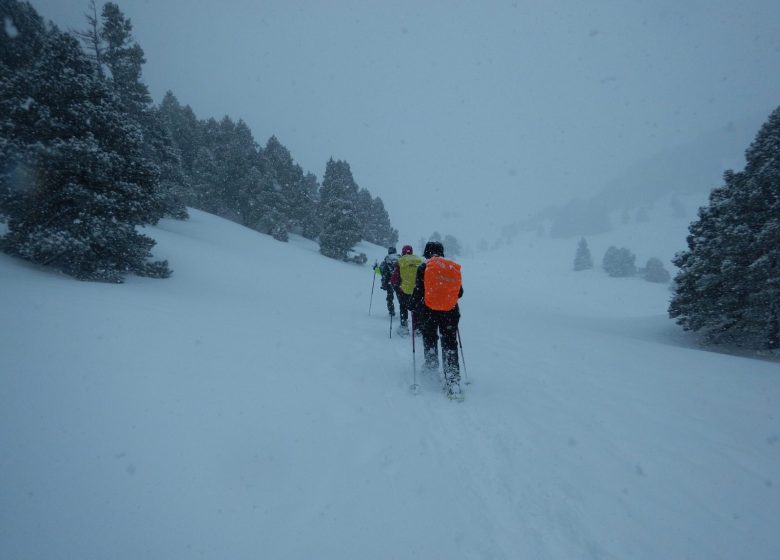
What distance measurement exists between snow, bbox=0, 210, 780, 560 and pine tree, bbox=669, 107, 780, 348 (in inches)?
257

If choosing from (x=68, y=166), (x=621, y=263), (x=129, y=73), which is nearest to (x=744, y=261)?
(x=68, y=166)

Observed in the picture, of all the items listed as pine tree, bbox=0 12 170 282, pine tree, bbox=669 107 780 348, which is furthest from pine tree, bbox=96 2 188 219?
pine tree, bbox=669 107 780 348

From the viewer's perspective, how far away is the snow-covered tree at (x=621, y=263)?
49.5 m

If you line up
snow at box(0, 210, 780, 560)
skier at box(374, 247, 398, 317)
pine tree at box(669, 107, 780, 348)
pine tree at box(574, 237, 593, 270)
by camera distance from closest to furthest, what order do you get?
snow at box(0, 210, 780, 560)
skier at box(374, 247, 398, 317)
pine tree at box(669, 107, 780, 348)
pine tree at box(574, 237, 593, 270)

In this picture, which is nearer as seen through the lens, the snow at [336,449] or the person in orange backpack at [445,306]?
the snow at [336,449]

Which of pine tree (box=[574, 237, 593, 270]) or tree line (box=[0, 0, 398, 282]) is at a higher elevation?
pine tree (box=[574, 237, 593, 270])

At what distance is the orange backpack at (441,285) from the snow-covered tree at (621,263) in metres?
56.7

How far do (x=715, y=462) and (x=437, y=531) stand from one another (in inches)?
146

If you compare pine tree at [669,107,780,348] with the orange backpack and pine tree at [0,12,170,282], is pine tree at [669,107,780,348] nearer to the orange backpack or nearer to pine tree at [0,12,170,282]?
the orange backpack

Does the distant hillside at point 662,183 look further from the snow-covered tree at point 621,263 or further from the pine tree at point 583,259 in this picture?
the snow-covered tree at point 621,263

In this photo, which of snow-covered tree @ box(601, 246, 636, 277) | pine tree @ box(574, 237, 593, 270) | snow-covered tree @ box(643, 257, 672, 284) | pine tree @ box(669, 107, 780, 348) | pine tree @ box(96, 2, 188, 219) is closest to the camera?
pine tree @ box(669, 107, 780, 348)

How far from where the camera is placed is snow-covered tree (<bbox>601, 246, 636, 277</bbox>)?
49.5 metres

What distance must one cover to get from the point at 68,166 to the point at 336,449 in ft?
37.1

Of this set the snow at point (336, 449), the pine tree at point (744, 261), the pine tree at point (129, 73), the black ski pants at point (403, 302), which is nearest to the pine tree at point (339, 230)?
the pine tree at point (129, 73)
